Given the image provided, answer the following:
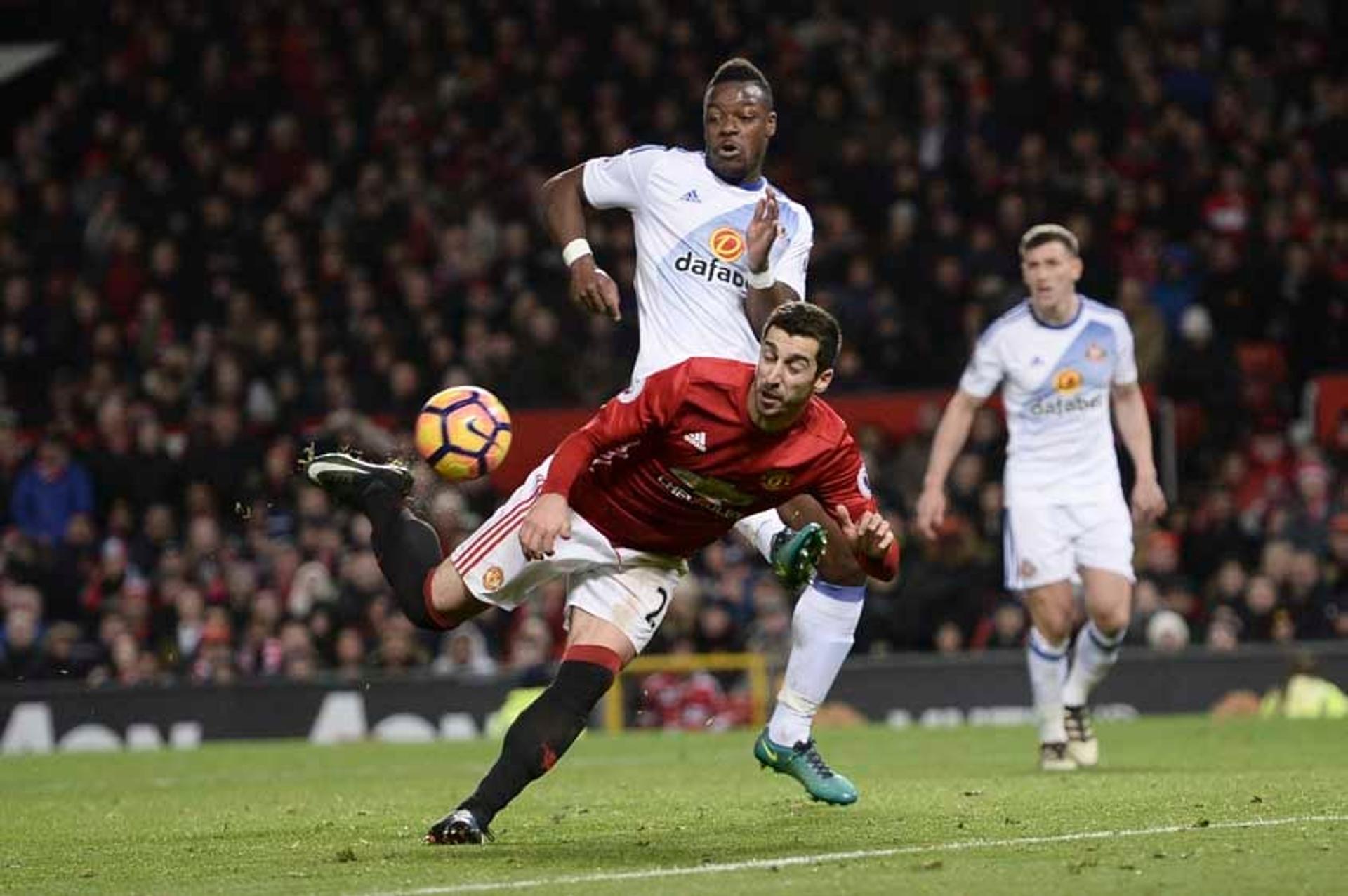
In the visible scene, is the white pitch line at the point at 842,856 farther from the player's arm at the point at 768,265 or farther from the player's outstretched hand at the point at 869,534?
the player's arm at the point at 768,265

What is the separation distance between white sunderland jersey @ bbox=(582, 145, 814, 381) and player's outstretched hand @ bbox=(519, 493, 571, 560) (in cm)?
177

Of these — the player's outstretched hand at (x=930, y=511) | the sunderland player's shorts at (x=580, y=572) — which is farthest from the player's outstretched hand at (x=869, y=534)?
the player's outstretched hand at (x=930, y=511)

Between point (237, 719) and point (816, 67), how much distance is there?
949 centimetres

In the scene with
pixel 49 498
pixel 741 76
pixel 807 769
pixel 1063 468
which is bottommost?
pixel 807 769

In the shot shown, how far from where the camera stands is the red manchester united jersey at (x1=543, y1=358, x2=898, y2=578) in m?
7.93

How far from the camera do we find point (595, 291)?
29.1ft

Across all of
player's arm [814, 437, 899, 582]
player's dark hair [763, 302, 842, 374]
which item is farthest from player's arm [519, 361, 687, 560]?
player's arm [814, 437, 899, 582]

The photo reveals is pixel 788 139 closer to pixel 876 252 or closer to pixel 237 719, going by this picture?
pixel 876 252

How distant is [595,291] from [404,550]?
1193mm

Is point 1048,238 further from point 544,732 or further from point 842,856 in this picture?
point 842,856

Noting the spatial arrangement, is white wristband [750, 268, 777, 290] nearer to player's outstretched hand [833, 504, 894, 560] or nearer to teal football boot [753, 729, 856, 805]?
player's outstretched hand [833, 504, 894, 560]

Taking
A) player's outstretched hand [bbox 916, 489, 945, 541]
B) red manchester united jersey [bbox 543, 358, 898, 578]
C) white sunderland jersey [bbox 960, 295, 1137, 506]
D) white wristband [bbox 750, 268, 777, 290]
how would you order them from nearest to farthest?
red manchester united jersey [bbox 543, 358, 898, 578] → white wristband [bbox 750, 268, 777, 290] → player's outstretched hand [bbox 916, 489, 945, 541] → white sunderland jersey [bbox 960, 295, 1137, 506]

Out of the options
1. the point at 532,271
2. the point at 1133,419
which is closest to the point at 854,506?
the point at 1133,419

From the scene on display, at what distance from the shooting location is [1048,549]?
39.1 feet
